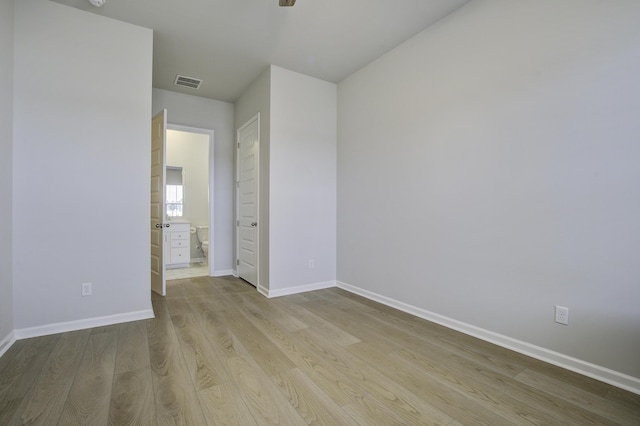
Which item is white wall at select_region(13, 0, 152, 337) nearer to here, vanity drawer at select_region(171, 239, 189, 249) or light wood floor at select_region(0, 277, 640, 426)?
light wood floor at select_region(0, 277, 640, 426)

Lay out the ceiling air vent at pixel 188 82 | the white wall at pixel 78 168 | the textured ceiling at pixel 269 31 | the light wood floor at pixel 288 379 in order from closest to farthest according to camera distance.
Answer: the light wood floor at pixel 288 379
the white wall at pixel 78 168
the textured ceiling at pixel 269 31
the ceiling air vent at pixel 188 82

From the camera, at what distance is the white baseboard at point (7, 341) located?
2186 millimetres

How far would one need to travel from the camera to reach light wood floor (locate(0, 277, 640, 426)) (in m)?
1.55

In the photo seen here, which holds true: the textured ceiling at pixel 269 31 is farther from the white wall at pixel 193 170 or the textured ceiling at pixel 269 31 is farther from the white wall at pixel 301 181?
the white wall at pixel 193 170

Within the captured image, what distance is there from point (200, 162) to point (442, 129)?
16.9 ft

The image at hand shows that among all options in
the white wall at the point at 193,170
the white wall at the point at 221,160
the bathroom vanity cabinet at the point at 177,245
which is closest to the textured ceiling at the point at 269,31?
the white wall at the point at 221,160

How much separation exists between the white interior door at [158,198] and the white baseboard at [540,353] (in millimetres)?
2887

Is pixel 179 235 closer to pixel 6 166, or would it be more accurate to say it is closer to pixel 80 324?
pixel 80 324

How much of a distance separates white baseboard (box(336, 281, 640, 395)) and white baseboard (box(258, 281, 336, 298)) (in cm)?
119

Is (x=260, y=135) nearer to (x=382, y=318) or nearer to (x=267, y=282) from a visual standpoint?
(x=267, y=282)

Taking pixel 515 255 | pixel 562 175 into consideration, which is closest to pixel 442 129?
pixel 562 175

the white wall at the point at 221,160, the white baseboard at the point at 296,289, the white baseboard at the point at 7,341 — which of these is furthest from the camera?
the white wall at the point at 221,160

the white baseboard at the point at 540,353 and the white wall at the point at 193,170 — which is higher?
the white wall at the point at 193,170

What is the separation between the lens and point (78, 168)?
8.62 ft
